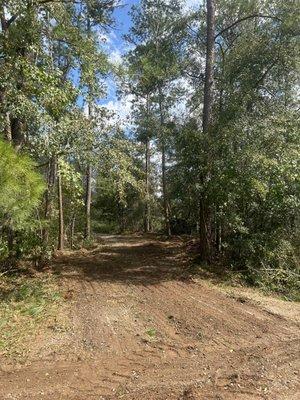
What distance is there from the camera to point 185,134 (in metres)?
9.56

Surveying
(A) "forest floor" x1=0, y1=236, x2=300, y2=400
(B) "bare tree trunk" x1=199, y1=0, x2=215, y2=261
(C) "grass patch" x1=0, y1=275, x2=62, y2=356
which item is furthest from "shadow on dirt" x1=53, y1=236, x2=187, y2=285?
(C) "grass patch" x1=0, y1=275, x2=62, y2=356

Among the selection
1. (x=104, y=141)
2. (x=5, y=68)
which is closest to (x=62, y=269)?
(x=104, y=141)

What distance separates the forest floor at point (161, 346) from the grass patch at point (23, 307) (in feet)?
0.74

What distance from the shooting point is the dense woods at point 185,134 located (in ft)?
22.5

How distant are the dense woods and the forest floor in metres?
1.75

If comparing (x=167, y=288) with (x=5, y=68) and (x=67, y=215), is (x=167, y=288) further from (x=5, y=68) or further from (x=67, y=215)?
(x=67, y=215)

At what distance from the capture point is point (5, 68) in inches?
269

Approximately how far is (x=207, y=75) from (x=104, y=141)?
3789 millimetres

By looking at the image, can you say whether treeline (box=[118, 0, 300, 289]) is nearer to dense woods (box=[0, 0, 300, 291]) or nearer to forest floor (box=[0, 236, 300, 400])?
dense woods (box=[0, 0, 300, 291])

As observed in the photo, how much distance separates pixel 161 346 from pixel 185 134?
5649 millimetres

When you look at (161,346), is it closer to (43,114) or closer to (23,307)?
(23,307)

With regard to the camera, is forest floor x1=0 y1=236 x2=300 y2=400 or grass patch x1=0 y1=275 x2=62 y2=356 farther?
grass patch x1=0 y1=275 x2=62 y2=356

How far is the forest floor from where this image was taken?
13.4ft

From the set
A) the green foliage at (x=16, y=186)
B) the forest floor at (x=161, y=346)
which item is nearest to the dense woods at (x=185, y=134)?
the green foliage at (x=16, y=186)
